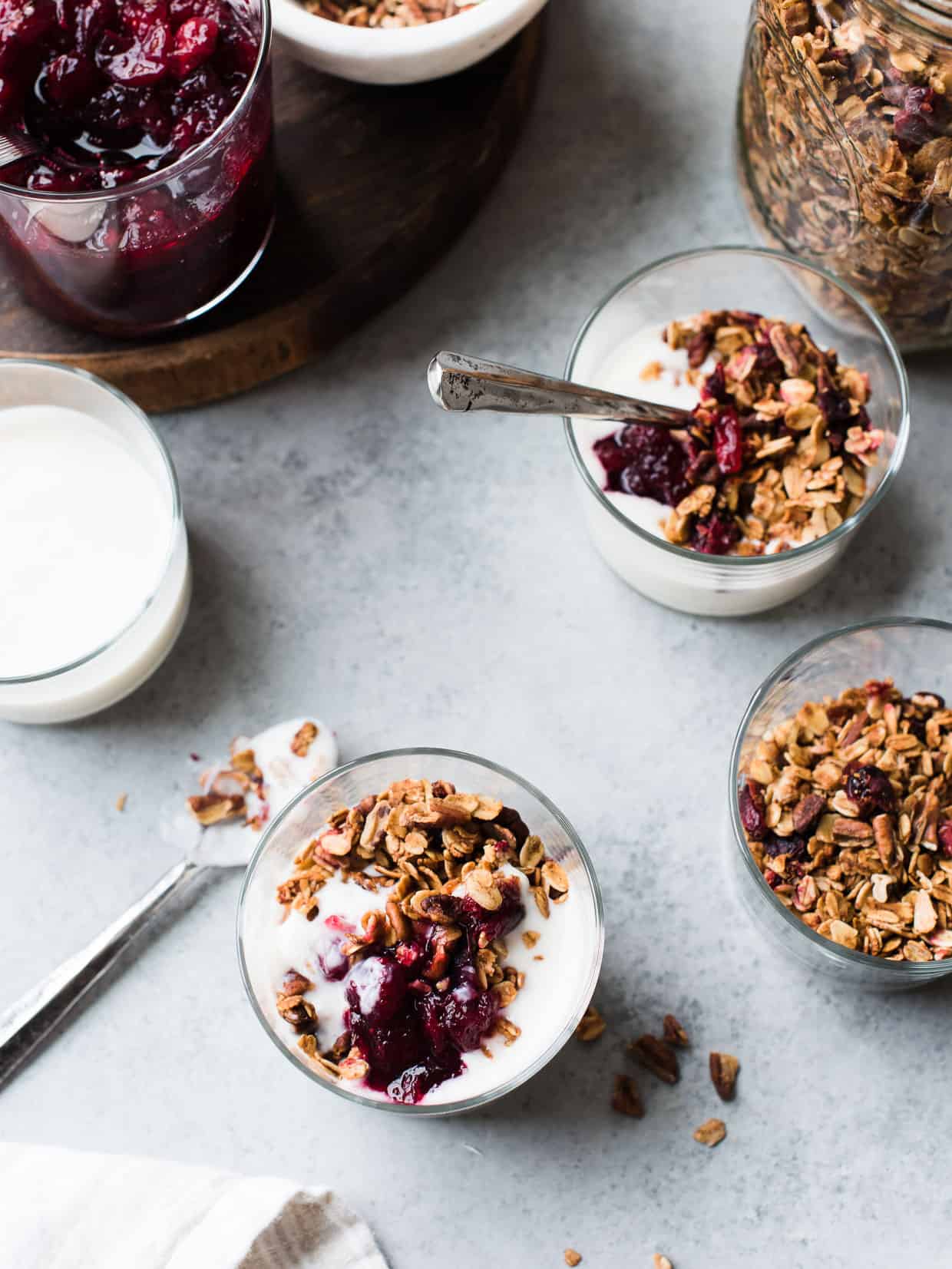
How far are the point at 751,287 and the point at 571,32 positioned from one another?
1.41ft

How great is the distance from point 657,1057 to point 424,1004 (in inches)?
13.4

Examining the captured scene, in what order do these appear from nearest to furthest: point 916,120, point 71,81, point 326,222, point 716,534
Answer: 1. point 916,120
2. point 71,81
3. point 716,534
4. point 326,222

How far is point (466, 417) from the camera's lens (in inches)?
68.3

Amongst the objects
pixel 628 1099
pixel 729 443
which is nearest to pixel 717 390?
pixel 729 443

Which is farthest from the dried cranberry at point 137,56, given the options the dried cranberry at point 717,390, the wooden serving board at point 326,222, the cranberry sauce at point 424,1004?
the cranberry sauce at point 424,1004

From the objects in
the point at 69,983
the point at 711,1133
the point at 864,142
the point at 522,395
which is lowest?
the point at 711,1133

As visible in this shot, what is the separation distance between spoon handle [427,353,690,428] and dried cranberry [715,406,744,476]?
41mm

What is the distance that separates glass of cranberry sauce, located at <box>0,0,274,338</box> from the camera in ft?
4.59

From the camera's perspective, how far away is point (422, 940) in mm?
1395

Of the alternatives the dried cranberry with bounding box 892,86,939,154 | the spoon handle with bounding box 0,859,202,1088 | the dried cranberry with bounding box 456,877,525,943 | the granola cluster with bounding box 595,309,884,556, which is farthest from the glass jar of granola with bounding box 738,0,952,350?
the spoon handle with bounding box 0,859,202,1088

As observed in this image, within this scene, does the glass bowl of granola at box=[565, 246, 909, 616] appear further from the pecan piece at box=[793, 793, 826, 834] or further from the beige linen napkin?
the beige linen napkin

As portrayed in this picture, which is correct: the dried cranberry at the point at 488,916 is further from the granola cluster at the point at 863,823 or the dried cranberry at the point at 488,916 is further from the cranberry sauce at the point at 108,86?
the cranberry sauce at the point at 108,86

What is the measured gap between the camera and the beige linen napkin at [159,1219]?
1.47 m

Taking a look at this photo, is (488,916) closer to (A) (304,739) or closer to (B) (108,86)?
(A) (304,739)
